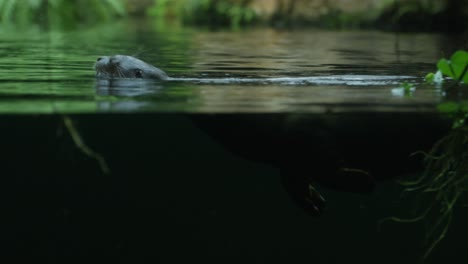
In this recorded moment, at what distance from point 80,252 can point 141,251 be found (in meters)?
0.28

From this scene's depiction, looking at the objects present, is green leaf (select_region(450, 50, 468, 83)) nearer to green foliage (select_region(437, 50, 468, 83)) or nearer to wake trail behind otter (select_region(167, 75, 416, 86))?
green foliage (select_region(437, 50, 468, 83))

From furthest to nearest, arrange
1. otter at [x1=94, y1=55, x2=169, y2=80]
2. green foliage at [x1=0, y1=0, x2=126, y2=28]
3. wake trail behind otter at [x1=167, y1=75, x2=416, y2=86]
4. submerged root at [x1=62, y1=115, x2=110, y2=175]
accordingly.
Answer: green foliage at [x1=0, y1=0, x2=126, y2=28] → otter at [x1=94, y1=55, x2=169, y2=80] → wake trail behind otter at [x1=167, y1=75, x2=416, y2=86] → submerged root at [x1=62, y1=115, x2=110, y2=175]

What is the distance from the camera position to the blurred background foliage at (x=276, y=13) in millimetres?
13117

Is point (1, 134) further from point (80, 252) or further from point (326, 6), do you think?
point (326, 6)

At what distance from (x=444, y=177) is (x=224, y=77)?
1779 mm

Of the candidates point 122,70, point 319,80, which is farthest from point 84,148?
point 319,80

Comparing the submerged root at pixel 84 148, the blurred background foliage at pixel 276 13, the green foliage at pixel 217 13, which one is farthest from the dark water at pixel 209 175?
the green foliage at pixel 217 13

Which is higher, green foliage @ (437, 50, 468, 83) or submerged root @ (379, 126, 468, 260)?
green foliage @ (437, 50, 468, 83)

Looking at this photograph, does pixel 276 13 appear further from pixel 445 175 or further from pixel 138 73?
pixel 445 175

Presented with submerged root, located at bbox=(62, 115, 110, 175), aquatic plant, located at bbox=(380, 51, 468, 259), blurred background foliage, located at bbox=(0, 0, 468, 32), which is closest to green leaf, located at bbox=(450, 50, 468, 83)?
aquatic plant, located at bbox=(380, 51, 468, 259)

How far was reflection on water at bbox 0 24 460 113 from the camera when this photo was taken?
371 cm

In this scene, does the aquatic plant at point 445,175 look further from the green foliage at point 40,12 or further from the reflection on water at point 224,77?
the green foliage at point 40,12

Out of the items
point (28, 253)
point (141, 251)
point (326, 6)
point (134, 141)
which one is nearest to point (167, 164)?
point (134, 141)

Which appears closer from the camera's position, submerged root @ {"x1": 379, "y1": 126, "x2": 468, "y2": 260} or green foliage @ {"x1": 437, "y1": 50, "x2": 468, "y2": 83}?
submerged root @ {"x1": 379, "y1": 126, "x2": 468, "y2": 260}
